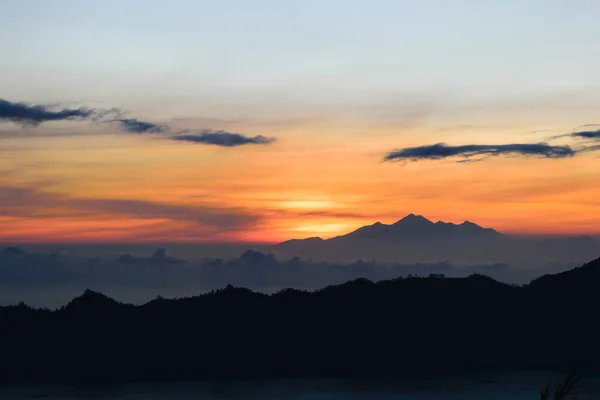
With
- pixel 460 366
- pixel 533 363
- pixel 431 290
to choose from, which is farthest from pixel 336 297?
pixel 533 363

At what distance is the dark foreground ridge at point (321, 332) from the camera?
94750 mm

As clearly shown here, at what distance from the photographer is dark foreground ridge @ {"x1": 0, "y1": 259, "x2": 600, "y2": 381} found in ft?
311

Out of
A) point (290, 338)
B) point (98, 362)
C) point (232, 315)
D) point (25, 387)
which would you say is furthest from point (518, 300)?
point (25, 387)

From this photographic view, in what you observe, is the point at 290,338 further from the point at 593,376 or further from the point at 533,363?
the point at 593,376

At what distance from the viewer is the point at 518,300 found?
108 meters

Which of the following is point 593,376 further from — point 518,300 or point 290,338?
point 290,338

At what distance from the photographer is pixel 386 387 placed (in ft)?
292

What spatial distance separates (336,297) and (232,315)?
591 inches

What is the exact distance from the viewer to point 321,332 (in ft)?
342

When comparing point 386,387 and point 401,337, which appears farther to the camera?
point 401,337

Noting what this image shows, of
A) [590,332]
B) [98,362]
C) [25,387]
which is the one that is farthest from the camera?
[590,332]

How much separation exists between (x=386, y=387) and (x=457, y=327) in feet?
63.2

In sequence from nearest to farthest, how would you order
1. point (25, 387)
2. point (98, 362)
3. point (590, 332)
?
point (25, 387)
point (98, 362)
point (590, 332)

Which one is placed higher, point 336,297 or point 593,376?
point 336,297
